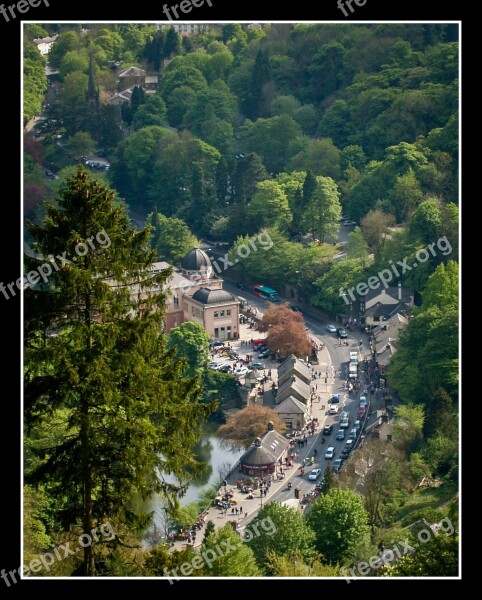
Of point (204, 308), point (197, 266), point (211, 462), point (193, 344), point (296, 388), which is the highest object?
point (197, 266)

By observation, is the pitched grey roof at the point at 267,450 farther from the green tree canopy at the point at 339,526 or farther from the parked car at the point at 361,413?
the green tree canopy at the point at 339,526

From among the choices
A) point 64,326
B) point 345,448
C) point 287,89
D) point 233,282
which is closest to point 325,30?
point 287,89

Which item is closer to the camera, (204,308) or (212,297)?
(204,308)

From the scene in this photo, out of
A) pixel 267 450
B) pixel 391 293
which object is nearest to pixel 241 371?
pixel 391 293

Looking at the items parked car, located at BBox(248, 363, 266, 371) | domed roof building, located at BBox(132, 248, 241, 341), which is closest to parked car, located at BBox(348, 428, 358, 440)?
parked car, located at BBox(248, 363, 266, 371)

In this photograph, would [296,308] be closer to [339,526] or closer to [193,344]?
[193,344]

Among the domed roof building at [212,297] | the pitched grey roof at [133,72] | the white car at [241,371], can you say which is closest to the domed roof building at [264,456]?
the white car at [241,371]
